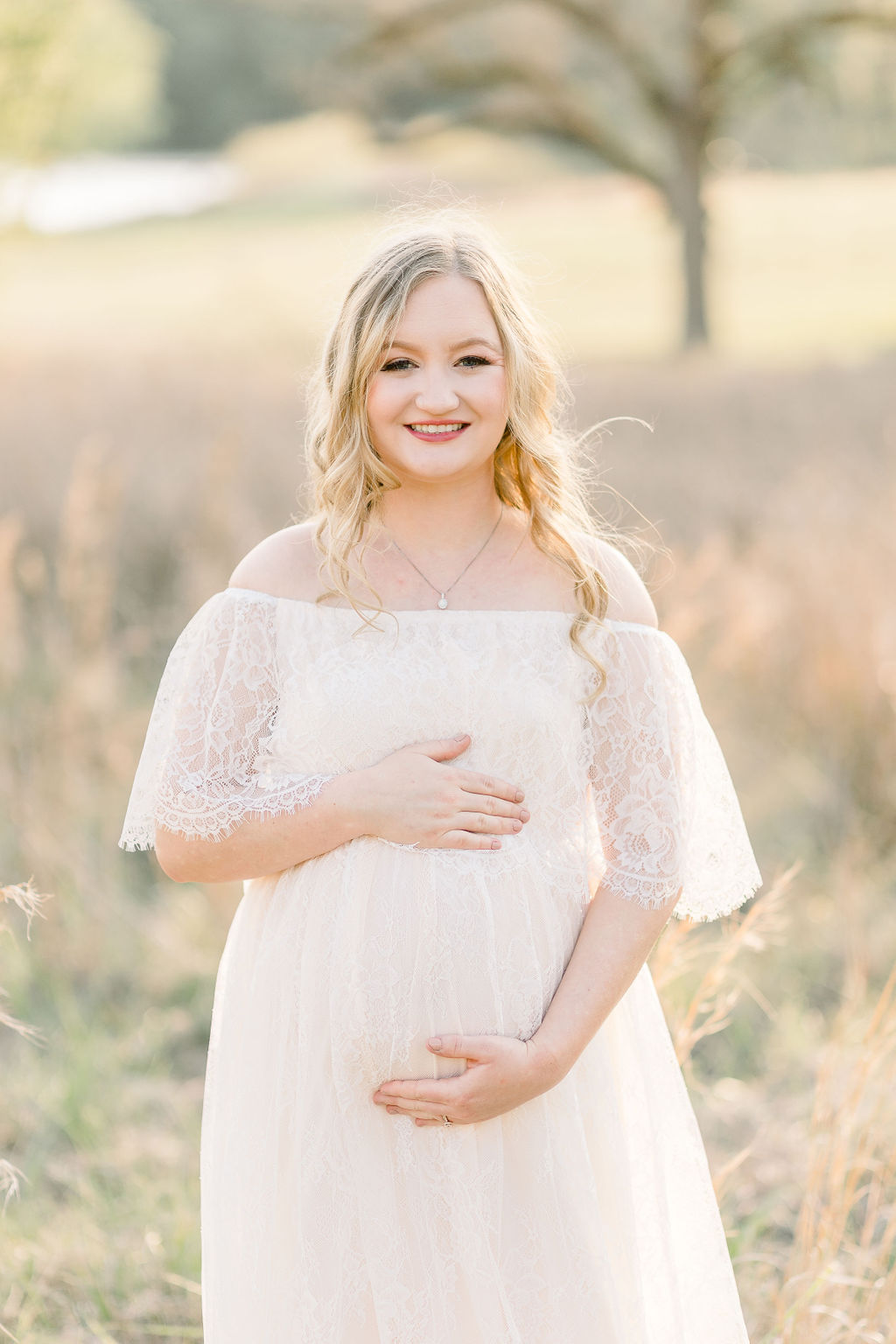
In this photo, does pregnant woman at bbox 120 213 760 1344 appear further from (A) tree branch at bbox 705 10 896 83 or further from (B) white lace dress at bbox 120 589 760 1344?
(A) tree branch at bbox 705 10 896 83

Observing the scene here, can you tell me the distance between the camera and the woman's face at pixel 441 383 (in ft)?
5.80

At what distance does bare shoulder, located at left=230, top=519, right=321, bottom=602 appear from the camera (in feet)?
6.03

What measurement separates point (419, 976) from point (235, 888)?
8.18ft

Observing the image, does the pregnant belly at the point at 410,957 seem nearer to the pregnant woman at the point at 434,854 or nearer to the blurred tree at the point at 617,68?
the pregnant woman at the point at 434,854

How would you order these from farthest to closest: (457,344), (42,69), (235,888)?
(42,69)
(235,888)
(457,344)

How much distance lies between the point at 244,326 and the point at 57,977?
1494 centimetres

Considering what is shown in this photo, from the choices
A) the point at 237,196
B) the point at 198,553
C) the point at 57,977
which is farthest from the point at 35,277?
the point at 57,977

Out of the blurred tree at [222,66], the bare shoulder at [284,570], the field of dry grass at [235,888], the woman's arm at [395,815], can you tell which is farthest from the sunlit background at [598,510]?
the blurred tree at [222,66]

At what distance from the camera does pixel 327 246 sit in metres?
26.4

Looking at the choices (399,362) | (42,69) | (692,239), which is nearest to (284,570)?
(399,362)

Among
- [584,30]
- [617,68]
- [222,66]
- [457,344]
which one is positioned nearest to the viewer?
[457,344]

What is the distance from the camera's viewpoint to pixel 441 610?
1813 mm

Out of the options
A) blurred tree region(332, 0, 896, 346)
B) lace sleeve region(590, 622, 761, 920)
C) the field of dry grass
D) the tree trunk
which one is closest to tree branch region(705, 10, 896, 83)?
blurred tree region(332, 0, 896, 346)

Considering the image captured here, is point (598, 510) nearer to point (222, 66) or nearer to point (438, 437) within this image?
point (438, 437)
